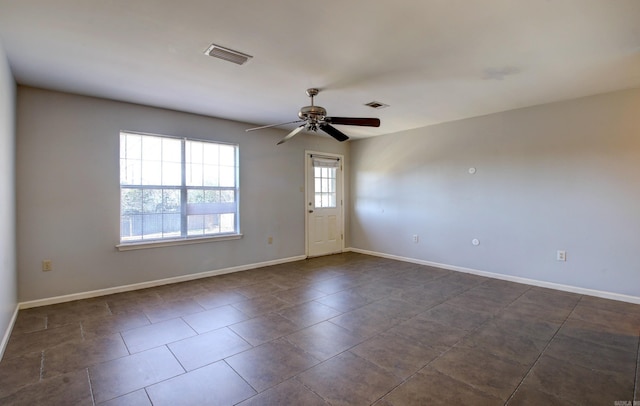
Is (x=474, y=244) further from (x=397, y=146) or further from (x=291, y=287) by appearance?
(x=291, y=287)

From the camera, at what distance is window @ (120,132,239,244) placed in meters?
3.96

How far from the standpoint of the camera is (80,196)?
11.8 feet

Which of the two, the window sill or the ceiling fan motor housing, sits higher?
the ceiling fan motor housing

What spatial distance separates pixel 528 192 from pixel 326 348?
11.6 ft

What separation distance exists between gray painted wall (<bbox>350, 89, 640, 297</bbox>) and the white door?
974mm

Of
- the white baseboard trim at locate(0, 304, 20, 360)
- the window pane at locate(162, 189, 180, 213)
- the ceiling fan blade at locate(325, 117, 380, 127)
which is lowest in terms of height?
the white baseboard trim at locate(0, 304, 20, 360)

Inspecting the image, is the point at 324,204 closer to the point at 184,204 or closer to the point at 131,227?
the point at 184,204

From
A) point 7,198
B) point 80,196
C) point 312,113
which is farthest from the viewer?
point 80,196

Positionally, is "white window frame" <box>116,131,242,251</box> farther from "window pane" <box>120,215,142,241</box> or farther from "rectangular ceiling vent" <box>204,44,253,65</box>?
"rectangular ceiling vent" <box>204,44,253,65</box>

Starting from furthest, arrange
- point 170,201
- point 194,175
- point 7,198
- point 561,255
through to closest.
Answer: point 194,175, point 170,201, point 561,255, point 7,198

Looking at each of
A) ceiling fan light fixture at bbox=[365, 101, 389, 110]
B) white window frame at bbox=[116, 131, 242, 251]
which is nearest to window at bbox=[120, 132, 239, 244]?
Answer: white window frame at bbox=[116, 131, 242, 251]

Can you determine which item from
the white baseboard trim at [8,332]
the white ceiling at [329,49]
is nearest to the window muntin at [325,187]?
the white ceiling at [329,49]

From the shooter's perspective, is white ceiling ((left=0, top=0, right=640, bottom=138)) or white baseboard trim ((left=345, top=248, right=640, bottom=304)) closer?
white ceiling ((left=0, top=0, right=640, bottom=138))

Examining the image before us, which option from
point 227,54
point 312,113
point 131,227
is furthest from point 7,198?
point 312,113
